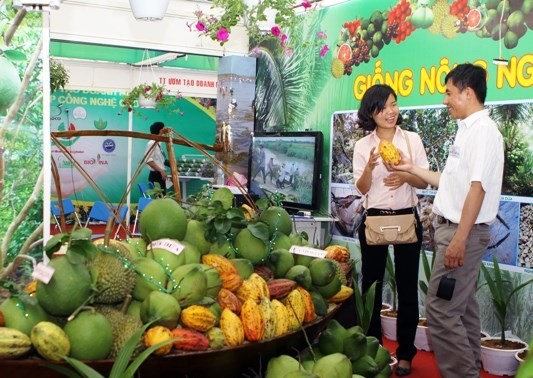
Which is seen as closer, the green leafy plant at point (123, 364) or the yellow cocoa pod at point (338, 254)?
the green leafy plant at point (123, 364)

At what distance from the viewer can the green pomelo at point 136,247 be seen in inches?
81.4

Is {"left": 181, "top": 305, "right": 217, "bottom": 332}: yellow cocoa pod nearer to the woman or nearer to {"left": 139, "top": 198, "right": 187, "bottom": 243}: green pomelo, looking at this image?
{"left": 139, "top": 198, "right": 187, "bottom": 243}: green pomelo

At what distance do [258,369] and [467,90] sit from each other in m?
2.06

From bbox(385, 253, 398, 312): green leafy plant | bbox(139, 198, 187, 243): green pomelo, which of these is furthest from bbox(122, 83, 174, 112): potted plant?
bbox(139, 198, 187, 243): green pomelo

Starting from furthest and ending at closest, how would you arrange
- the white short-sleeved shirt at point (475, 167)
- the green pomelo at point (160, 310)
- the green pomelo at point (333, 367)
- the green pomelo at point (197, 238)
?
the white short-sleeved shirt at point (475, 167) < the green pomelo at point (197, 238) < the green pomelo at point (333, 367) < the green pomelo at point (160, 310)

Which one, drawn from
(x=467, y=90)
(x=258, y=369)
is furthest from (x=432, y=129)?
(x=258, y=369)

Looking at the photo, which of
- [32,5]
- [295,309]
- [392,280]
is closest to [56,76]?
[392,280]

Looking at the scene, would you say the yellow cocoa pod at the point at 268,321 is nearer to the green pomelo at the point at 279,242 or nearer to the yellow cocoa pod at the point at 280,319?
the yellow cocoa pod at the point at 280,319

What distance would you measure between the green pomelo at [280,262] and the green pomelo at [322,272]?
0.25 feet

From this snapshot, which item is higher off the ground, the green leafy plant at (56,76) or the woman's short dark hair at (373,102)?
the green leafy plant at (56,76)

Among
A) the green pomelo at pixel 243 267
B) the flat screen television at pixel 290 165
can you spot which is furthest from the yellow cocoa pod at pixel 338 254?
the flat screen television at pixel 290 165

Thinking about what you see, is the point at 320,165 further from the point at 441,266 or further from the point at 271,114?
the point at 441,266

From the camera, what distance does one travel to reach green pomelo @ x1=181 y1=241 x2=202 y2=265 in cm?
210

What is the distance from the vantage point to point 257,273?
2.29 meters
